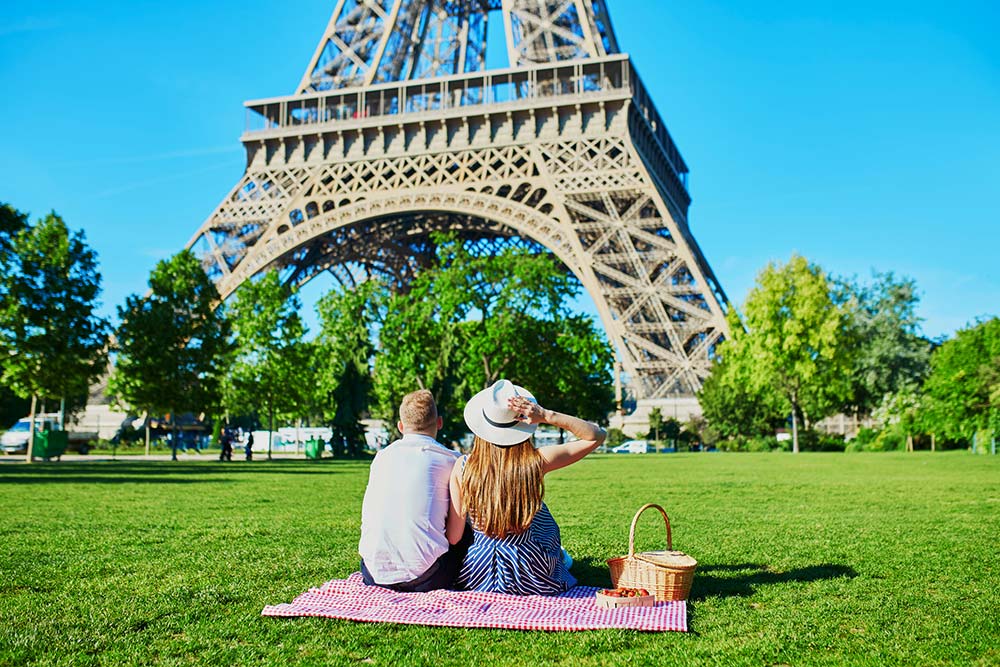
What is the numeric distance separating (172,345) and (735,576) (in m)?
26.1

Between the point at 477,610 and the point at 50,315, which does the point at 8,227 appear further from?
the point at 477,610

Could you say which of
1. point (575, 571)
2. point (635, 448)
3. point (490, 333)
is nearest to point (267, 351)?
point (490, 333)

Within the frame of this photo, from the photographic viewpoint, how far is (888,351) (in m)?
45.6

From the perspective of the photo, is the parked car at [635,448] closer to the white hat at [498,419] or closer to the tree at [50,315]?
the tree at [50,315]

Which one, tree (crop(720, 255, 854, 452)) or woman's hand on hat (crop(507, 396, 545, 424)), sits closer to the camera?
woman's hand on hat (crop(507, 396, 545, 424))

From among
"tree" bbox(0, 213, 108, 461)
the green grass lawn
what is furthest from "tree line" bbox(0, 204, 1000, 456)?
the green grass lawn

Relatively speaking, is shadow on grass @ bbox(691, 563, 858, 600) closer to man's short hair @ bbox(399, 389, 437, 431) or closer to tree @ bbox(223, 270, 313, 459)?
man's short hair @ bbox(399, 389, 437, 431)

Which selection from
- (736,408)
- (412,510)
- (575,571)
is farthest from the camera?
(736,408)

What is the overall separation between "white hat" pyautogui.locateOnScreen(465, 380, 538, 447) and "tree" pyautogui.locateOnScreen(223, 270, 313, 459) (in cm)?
3000

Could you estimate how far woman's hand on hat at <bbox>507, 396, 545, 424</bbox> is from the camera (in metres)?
4.78

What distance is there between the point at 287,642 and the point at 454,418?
28569mm

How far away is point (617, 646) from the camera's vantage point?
421 centimetres

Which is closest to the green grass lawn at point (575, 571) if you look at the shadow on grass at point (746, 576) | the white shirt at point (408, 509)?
the shadow on grass at point (746, 576)

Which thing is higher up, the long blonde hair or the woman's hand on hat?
the woman's hand on hat
